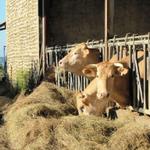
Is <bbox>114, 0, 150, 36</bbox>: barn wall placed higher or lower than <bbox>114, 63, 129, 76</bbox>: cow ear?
higher

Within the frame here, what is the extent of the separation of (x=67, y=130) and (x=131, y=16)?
39.4 feet

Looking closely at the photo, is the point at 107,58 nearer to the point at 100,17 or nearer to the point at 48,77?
the point at 48,77

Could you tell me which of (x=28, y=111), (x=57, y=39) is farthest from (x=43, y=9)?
(x=28, y=111)

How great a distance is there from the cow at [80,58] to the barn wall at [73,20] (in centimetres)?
586

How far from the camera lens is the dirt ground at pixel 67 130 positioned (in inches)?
329

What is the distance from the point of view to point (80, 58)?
12875 millimetres

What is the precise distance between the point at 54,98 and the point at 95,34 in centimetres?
707

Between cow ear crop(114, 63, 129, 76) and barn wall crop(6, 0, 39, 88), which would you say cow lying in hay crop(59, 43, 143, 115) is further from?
barn wall crop(6, 0, 39, 88)

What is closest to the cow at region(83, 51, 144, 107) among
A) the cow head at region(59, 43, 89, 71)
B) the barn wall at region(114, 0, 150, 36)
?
the cow head at region(59, 43, 89, 71)

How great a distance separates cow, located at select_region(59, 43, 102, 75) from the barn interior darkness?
5.68 metres

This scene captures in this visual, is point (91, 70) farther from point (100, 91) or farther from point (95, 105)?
point (100, 91)

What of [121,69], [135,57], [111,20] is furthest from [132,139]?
[111,20]

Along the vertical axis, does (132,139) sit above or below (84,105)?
below

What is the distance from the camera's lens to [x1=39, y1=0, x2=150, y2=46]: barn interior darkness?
19125 mm
